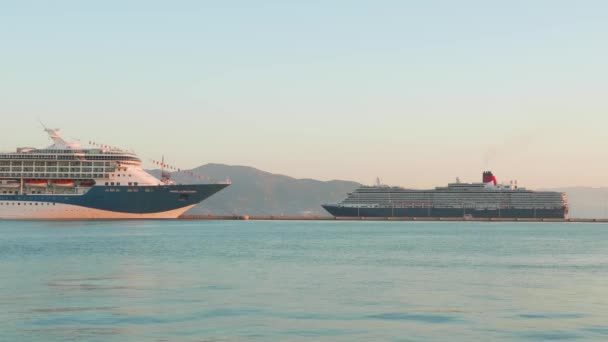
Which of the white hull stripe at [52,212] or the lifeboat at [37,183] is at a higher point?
the lifeboat at [37,183]

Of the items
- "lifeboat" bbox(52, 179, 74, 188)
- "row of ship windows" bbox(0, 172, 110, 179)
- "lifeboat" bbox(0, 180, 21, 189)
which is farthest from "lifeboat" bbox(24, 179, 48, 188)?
"lifeboat" bbox(52, 179, 74, 188)

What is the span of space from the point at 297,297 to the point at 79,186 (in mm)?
106885

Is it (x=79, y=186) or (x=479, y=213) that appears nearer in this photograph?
(x=79, y=186)

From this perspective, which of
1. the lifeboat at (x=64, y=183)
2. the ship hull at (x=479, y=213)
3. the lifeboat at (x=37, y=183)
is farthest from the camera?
the ship hull at (x=479, y=213)

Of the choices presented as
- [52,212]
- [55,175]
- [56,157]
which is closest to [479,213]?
[56,157]

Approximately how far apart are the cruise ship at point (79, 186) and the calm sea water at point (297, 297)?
7366 cm

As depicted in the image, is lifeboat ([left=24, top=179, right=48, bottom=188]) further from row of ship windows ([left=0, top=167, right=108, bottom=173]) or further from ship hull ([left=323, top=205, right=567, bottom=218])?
ship hull ([left=323, top=205, right=567, bottom=218])

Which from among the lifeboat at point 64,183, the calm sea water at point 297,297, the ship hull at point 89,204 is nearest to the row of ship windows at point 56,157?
the lifeboat at point 64,183

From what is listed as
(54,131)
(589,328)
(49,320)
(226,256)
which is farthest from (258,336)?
(54,131)

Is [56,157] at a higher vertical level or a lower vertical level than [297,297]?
higher

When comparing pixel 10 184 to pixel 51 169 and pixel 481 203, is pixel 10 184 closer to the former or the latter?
pixel 51 169

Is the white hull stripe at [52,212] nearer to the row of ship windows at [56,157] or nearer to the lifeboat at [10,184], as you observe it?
the lifeboat at [10,184]

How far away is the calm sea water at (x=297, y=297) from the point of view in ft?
85.9

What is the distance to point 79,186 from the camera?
135375mm
